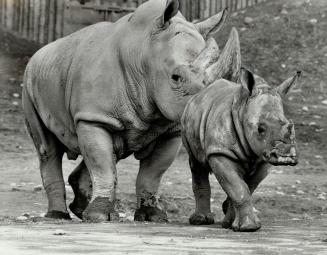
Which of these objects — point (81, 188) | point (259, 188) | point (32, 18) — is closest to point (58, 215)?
point (81, 188)

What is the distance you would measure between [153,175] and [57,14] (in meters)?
9.76

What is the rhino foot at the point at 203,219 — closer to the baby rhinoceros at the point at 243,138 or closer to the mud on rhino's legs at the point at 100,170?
the baby rhinoceros at the point at 243,138

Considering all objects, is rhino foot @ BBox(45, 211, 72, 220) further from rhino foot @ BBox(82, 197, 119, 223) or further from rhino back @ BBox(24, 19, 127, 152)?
rhino foot @ BBox(82, 197, 119, 223)

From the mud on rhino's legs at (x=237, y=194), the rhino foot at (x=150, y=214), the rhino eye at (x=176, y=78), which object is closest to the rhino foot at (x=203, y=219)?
the mud on rhino's legs at (x=237, y=194)

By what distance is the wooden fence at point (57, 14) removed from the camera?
19828 millimetres

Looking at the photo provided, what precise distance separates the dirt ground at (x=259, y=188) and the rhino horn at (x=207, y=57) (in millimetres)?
1211

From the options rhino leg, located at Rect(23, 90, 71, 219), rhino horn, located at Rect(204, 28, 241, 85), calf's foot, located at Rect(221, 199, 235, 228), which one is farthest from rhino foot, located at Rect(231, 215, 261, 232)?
rhino leg, located at Rect(23, 90, 71, 219)

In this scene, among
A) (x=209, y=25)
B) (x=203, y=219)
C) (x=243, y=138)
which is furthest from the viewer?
(x=209, y=25)

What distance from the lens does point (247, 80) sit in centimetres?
890

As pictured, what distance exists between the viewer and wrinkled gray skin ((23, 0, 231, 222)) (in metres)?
10.1

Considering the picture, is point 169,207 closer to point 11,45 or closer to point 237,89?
point 237,89

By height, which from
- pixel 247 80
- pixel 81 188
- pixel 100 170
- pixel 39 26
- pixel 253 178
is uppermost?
pixel 247 80

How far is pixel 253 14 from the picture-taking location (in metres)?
22.0

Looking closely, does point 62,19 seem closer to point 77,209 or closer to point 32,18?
point 32,18
